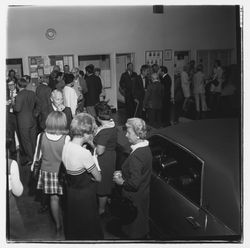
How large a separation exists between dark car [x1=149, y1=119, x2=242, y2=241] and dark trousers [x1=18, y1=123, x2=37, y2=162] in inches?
69.1

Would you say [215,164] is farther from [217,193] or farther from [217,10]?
[217,10]

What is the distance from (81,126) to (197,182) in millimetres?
1149

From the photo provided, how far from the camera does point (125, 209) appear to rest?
136 inches

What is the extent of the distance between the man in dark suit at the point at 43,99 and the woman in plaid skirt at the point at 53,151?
3.65 ft

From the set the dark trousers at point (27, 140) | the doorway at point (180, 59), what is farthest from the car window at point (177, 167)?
the doorway at point (180, 59)

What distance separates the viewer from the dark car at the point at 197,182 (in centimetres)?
289

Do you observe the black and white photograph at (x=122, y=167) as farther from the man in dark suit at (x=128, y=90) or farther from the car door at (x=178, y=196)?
the man in dark suit at (x=128, y=90)

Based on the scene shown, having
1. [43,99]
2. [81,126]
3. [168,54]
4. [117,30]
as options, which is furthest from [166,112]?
[81,126]

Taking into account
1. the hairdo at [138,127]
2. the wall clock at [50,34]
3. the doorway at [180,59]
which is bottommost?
the hairdo at [138,127]

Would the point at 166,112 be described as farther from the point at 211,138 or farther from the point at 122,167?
the point at 122,167

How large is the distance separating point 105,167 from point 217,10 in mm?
2019

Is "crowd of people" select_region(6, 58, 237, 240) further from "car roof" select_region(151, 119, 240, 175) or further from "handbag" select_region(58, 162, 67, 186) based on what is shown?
"car roof" select_region(151, 119, 240, 175)
